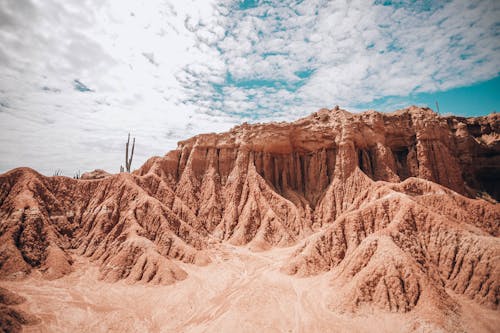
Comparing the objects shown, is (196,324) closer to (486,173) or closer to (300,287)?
(300,287)

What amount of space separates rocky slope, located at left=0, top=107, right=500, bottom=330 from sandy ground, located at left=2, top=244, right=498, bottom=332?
1279 millimetres

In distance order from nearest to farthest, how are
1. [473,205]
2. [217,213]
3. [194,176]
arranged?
[473,205] < [217,213] < [194,176]

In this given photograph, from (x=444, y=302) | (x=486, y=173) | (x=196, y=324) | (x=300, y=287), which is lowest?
(x=196, y=324)

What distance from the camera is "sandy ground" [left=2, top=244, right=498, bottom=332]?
1741 centimetres

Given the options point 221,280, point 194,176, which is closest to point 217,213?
point 194,176

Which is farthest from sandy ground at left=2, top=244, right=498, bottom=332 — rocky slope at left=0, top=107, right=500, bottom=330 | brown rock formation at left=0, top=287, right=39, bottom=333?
rocky slope at left=0, top=107, right=500, bottom=330

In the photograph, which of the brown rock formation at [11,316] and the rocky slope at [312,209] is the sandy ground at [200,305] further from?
the rocky slope at [312,209]

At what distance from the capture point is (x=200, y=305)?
21859 millimetres

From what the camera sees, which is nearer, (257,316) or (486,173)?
(257,316)

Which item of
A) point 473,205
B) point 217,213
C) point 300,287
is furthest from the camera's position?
point 217,213

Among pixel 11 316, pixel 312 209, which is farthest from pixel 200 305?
pixel 312 209

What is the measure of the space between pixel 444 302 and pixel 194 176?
136 ft

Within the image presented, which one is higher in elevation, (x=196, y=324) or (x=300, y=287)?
(x=300, y=287)

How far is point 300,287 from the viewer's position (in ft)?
75.1
